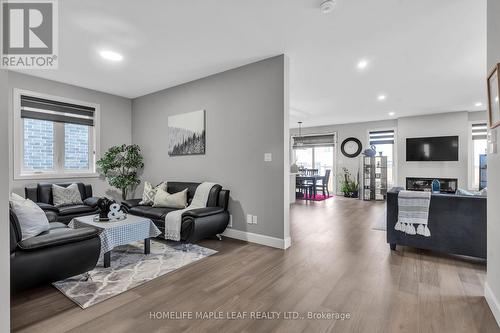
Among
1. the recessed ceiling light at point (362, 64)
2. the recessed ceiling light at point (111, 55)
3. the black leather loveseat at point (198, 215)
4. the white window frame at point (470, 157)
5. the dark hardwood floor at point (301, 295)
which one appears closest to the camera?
the dark hardwood floor at point (301, 295)

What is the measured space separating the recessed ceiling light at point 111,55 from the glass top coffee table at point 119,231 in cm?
220

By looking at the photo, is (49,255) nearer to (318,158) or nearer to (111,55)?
(111,55)

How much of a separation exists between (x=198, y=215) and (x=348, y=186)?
664 centimetres

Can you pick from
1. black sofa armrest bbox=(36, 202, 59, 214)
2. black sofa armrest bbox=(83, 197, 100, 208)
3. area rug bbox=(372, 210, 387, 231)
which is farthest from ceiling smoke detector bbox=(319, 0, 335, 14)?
Result: black sofa armrest bbox=(36, 202, 59, 214)

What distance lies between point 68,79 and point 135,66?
1.54 m

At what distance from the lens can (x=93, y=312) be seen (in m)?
1.89

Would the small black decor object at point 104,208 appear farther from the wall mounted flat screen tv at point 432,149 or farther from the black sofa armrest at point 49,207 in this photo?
the wall mounted flat screen tv at point 432,149

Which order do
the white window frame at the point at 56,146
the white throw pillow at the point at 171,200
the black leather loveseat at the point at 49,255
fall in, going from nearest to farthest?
the black leather loveseat at the point at 49,255, the white throw pillow at the point at 171,200, the white window frame at the point at 56,146

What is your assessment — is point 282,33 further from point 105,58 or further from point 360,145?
point 360,145

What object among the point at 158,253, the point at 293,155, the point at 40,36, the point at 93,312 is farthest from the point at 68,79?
the point at 293,155

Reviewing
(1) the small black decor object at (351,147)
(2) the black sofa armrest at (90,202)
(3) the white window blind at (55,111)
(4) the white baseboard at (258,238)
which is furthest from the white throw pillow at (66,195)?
(1) the small black decor object at (351,147)

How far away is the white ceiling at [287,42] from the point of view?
2.44 meters

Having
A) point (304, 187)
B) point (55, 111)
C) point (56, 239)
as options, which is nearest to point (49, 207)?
point (55, 111)

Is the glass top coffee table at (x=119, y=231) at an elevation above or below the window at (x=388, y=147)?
below
